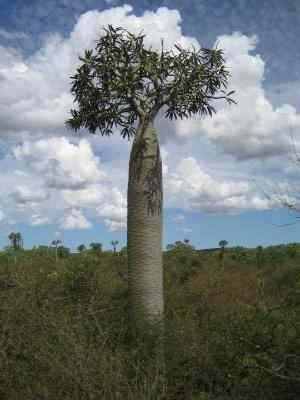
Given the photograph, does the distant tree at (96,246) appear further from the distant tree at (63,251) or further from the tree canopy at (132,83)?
the tree canopy at (132,83)

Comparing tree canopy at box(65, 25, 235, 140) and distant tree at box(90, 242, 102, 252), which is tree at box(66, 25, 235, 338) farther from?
distant tree at box(90, 242, 102, 252)

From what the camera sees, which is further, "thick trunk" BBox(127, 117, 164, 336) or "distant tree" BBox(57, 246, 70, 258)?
"distant tree" BBox(57, 246, 70, 258)

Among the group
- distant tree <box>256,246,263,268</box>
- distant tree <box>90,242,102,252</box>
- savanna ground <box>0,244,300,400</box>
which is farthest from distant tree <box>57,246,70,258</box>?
savanna ground <box>0,244,300,400</box>

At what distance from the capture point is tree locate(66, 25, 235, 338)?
5.57 meters

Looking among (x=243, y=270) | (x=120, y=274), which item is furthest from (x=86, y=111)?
(x=243, y=270)

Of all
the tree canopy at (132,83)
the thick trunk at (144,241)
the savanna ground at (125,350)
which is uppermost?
the tree canopy at (132,83)

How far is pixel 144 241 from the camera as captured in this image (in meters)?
5.54

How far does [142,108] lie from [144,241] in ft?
5.17

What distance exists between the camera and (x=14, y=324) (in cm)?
550

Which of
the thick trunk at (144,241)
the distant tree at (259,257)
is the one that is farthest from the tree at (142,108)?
the distant tree at (259,257)

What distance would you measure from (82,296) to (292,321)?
356 cm

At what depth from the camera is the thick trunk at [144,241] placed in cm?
555

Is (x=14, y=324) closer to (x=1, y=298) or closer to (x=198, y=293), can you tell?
(x=1, y=298)

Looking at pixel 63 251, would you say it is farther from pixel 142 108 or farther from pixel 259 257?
pixel 142 108
